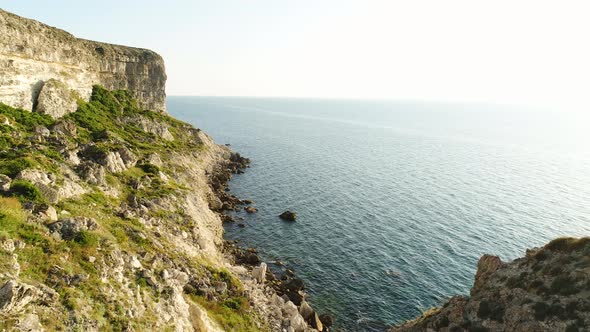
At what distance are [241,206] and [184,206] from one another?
24.8m

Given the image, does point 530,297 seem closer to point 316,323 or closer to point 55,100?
point 316,323

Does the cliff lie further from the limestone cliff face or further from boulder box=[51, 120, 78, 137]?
the limestone cliff face

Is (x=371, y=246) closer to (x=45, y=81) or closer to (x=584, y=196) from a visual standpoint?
(x=45, y=81)

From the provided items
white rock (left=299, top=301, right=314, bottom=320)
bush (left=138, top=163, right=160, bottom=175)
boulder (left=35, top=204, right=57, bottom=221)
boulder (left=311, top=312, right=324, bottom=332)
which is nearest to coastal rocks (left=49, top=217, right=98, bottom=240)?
boulder (left=35, top=204, right=57, bottom=221)

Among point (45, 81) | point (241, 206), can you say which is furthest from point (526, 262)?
point (45, 81)

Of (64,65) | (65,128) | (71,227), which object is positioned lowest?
(71,227)

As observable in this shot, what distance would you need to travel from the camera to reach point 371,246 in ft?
215

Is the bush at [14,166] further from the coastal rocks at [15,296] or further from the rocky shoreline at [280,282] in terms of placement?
the rocky shoreline at [280,282]

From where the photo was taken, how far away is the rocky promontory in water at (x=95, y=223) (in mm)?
24922

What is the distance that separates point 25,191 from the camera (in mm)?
33500

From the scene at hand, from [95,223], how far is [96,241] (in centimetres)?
276

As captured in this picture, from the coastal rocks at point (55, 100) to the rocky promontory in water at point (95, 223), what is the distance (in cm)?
28

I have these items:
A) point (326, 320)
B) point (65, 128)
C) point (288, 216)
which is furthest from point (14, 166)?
point (288, 216)

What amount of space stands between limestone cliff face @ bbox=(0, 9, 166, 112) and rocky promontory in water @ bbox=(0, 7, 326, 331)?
0.88ft
